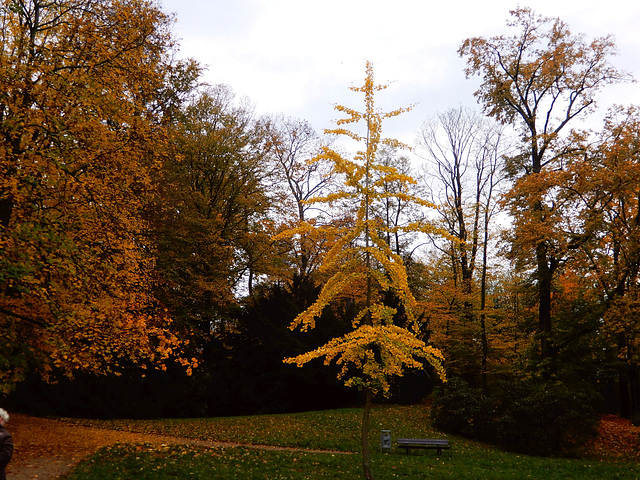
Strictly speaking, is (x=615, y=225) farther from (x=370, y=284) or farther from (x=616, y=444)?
(x=370, y=284)

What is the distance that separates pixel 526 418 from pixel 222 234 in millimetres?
16047

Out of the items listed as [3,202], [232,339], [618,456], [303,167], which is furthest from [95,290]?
[303,167]

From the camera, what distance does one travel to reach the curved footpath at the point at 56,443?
929cm

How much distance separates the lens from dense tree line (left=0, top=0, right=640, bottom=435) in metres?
9.84

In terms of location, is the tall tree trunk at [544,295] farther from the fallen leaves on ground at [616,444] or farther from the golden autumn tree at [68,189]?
the golden autumn tree at [68,189]

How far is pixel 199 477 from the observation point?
9172 mm

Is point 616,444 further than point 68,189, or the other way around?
point 616,444

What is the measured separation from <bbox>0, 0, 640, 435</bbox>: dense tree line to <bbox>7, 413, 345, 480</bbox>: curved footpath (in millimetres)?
1938

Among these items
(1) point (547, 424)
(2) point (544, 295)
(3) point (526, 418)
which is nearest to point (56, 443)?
(3) point (526, 418)

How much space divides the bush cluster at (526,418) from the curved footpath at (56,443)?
248 inches

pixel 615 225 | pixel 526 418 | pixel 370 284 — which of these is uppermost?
pixel 615 225

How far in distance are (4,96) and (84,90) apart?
1.51 meters

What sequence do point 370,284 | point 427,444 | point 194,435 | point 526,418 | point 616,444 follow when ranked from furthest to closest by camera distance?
1. point 616,444
2. point 526,418
3. point 194,435
4. point 427,444
5. point 370,284

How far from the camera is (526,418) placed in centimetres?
1523
